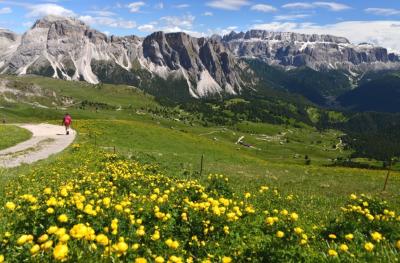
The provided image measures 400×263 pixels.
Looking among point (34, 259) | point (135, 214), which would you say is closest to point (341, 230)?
point (135, 214)

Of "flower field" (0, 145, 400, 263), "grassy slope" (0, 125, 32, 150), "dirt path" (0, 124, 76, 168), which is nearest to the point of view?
"flower field" (0, 145, 400, 263)

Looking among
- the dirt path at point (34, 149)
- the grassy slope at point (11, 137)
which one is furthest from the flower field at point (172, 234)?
the grassy slope at point (11, 137)

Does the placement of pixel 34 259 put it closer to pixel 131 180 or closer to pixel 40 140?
pixel 131 180

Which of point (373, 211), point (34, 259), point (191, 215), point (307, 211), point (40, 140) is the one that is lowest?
point (40, 140)

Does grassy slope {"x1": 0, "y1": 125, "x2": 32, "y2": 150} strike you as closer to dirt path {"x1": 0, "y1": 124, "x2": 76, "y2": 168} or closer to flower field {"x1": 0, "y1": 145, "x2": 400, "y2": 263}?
dirt path {"x1": 0, "y1": 124, "x2": 76, "y2": 168}

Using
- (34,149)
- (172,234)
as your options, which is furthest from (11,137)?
(172,234)

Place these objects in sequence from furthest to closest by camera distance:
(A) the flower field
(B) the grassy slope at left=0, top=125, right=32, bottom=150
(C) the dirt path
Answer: (B) the grassy slope at left=0, top=125, right=32, bottom=150 → (C) the dirt path → (A) the flower field

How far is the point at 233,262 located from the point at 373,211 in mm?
8758

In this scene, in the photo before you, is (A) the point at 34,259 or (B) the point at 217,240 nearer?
(A) the point at 34,259

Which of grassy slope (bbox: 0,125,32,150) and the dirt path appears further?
grassy slope (bbox: 0,125,32,150)

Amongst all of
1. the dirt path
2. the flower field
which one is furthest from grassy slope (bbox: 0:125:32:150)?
the flower field

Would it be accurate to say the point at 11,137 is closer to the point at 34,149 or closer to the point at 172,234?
the point at 34,149

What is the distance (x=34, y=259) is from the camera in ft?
21.4

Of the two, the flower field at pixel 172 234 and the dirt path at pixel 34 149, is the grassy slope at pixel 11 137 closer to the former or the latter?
the dirt path at pixel 34 149
